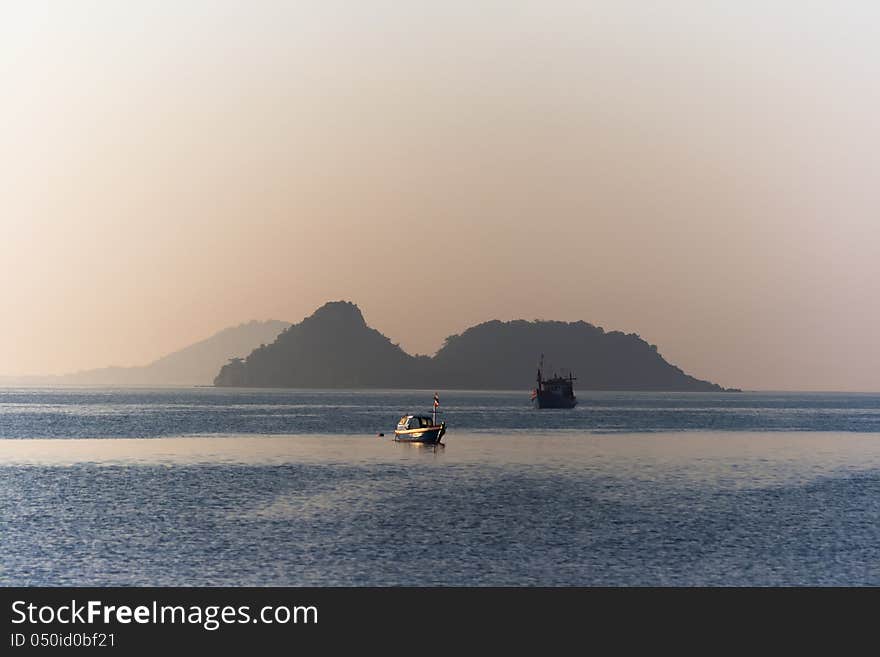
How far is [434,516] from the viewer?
66438 mm

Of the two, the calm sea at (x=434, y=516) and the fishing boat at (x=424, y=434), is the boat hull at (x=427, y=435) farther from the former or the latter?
the calm sea at (x=434, y=516)

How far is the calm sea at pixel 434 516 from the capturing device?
164ft

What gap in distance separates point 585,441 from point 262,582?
10409 cm

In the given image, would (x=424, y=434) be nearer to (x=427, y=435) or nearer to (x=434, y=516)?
(x=427, y=435)

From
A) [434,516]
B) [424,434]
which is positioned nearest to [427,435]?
[424,434]

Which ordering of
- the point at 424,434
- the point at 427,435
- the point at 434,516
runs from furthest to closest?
the point at 424,434
the point at 427,435
the point at 434,516

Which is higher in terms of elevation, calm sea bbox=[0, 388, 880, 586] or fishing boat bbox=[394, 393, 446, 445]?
fishing boat bbox=[394, 393, 446, 445]

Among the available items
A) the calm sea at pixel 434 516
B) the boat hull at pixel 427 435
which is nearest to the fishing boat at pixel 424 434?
the boat hull at pixel 427 435

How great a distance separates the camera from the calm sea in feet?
164

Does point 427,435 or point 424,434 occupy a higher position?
point 424,434

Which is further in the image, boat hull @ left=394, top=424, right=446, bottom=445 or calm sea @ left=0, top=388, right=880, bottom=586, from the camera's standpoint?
boat hull @ left=394, top=424, right=446, bottom=445

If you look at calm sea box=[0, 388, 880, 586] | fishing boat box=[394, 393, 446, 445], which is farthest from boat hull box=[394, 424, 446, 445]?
calm sea box=[0, 388, 880, 586]

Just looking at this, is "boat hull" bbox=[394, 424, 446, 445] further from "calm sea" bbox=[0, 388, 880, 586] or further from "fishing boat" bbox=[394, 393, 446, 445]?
"calm sea" bbox=[0, 388, 880, 586]
